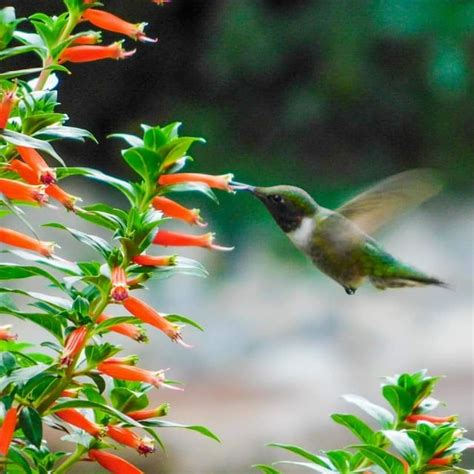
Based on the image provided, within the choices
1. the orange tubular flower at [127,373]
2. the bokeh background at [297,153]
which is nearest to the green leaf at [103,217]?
the orange tubular flower at [127,373]

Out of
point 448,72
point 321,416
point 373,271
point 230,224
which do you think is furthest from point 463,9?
point 373,271

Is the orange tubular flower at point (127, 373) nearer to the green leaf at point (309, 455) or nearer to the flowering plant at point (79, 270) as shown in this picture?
the flowering plant at point (79, 270)

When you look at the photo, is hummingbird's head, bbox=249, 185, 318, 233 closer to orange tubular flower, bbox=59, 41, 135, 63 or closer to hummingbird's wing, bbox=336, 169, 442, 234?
hummingbird's wing, bbox=336, 169, 442, 234

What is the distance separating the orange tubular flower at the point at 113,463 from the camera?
2.40 feet

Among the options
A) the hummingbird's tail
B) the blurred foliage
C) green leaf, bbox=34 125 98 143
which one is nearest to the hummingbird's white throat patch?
the hummingbird's tail

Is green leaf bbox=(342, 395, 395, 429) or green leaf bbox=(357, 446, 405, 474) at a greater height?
green leaf bbox=(342, 395, 395, 429)

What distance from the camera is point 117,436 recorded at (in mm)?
733

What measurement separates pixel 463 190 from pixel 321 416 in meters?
0.95

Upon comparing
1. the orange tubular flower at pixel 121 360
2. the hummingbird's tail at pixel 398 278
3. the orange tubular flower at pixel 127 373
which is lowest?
the orange tubular flower at pixel 127 373

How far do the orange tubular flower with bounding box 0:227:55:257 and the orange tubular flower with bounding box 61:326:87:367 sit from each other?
2.4 inches

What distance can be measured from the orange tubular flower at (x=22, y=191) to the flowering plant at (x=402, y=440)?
26 cm

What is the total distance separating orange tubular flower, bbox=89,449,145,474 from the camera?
2.40ft

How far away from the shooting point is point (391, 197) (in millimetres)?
951

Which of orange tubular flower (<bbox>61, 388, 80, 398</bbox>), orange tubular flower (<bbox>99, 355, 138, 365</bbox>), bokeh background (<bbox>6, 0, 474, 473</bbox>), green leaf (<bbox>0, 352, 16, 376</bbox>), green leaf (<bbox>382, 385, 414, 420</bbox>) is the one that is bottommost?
green leaf (<bbox>0, 352, 16, 376</bbox>)
